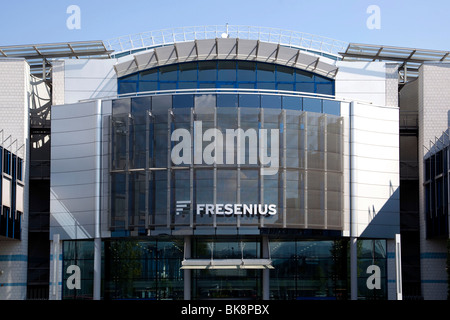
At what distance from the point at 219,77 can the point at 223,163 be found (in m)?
9.41


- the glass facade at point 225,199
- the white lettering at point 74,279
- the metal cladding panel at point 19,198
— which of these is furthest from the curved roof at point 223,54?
the white lettering at point 74,279

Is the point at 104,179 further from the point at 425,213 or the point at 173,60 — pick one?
the point at 425,213

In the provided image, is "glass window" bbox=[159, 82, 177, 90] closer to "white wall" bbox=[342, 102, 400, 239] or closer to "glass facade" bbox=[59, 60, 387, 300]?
"glass facade" bbox=[59, 60, 387, 300]

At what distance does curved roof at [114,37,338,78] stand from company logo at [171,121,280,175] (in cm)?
786

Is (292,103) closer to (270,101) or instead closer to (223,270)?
(270,101)

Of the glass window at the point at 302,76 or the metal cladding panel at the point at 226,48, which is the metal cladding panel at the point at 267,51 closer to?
the metal cladding panel at the point at 226,48

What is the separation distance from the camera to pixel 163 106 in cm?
4647

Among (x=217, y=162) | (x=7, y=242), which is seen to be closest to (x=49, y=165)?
(x=7, y=242)

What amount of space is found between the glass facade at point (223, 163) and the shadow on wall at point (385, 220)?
9.51ft

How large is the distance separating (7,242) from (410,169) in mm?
30266

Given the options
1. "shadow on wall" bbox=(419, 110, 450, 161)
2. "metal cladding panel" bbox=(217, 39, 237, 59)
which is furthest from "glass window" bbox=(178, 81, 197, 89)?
"shadow on wall" bbox=(419, 110, 450, 161)

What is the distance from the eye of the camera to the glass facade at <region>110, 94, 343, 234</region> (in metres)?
44.8

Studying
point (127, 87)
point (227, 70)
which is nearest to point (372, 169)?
point (227, 70)

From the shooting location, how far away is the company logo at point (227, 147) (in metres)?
45.2
